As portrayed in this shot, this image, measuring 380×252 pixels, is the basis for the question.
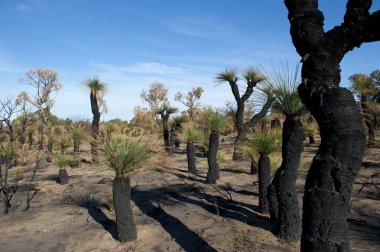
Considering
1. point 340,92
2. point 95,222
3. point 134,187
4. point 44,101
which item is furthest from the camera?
point 44,101

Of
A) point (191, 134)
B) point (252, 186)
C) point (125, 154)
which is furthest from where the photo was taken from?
point (191, 134)

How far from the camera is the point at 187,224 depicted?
7.98 metres

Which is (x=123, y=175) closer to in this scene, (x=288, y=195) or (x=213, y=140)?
(x=288, y=195)

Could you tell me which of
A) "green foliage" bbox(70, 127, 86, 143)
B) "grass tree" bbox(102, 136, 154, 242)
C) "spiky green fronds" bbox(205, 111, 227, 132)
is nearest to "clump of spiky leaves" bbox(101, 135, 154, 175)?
"grass tree" bbox(102, 136, 154, 242)

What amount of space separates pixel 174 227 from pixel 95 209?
3.18 m

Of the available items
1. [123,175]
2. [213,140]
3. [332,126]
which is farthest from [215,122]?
[332,126]

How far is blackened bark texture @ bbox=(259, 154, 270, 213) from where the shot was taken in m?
8.43

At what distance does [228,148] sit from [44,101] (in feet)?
85.8

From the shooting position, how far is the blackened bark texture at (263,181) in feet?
27.7

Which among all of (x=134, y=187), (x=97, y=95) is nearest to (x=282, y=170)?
(x=134, y=187)

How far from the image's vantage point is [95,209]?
33.0 feet

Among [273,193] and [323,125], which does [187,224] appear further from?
[323,125]

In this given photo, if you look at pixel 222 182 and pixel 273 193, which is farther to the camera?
pixel 222 182

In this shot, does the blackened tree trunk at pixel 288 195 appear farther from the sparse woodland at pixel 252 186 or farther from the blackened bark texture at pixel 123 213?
the blackened bark texture at pixel 123 213
